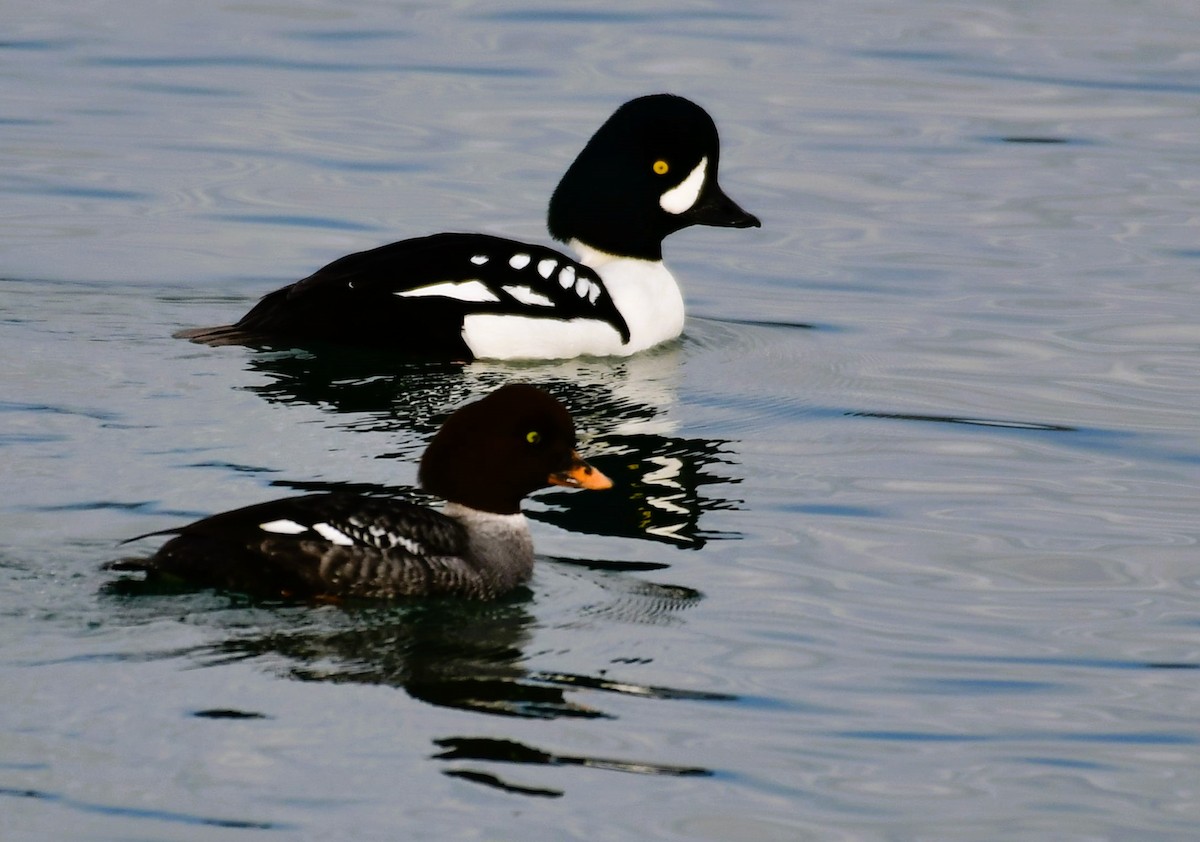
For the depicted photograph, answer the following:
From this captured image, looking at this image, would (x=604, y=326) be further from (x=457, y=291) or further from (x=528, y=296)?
(x=457, y=291)

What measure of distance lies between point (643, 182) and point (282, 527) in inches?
226

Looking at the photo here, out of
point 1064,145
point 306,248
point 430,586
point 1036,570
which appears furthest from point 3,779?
point 1064,145

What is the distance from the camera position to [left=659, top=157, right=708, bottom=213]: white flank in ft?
43.7

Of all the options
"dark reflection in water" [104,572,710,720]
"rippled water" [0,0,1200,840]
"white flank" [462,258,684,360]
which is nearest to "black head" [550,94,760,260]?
"white flank" [462,258,684,360]

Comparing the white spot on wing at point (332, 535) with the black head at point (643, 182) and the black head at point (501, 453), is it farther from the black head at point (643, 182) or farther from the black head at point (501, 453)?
the black head at point (643, 182)

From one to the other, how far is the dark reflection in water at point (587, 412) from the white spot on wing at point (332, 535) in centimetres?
152

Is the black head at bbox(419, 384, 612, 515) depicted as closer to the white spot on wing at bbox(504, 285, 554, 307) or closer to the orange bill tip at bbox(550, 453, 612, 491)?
the orange bill tip at bbox(550, 453, 612, 491)

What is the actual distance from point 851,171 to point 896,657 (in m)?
10.1

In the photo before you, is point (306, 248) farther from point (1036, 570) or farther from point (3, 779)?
point (3, 779)

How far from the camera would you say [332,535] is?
8.09 m

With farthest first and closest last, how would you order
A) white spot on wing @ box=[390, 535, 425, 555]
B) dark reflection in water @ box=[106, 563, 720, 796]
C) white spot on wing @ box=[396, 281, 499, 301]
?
white spot on wing @ box=[396, 281, 499, 301] < white spot on wing @ box=[390, 535, 425, 555] < dark reflection in water @ box=[106, 563, 720, 796]

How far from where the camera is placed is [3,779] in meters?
6.50

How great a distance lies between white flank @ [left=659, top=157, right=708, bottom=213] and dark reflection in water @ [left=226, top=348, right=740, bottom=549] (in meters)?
1.02

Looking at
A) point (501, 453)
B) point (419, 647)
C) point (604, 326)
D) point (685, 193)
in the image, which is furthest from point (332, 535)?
point (685, 193)
